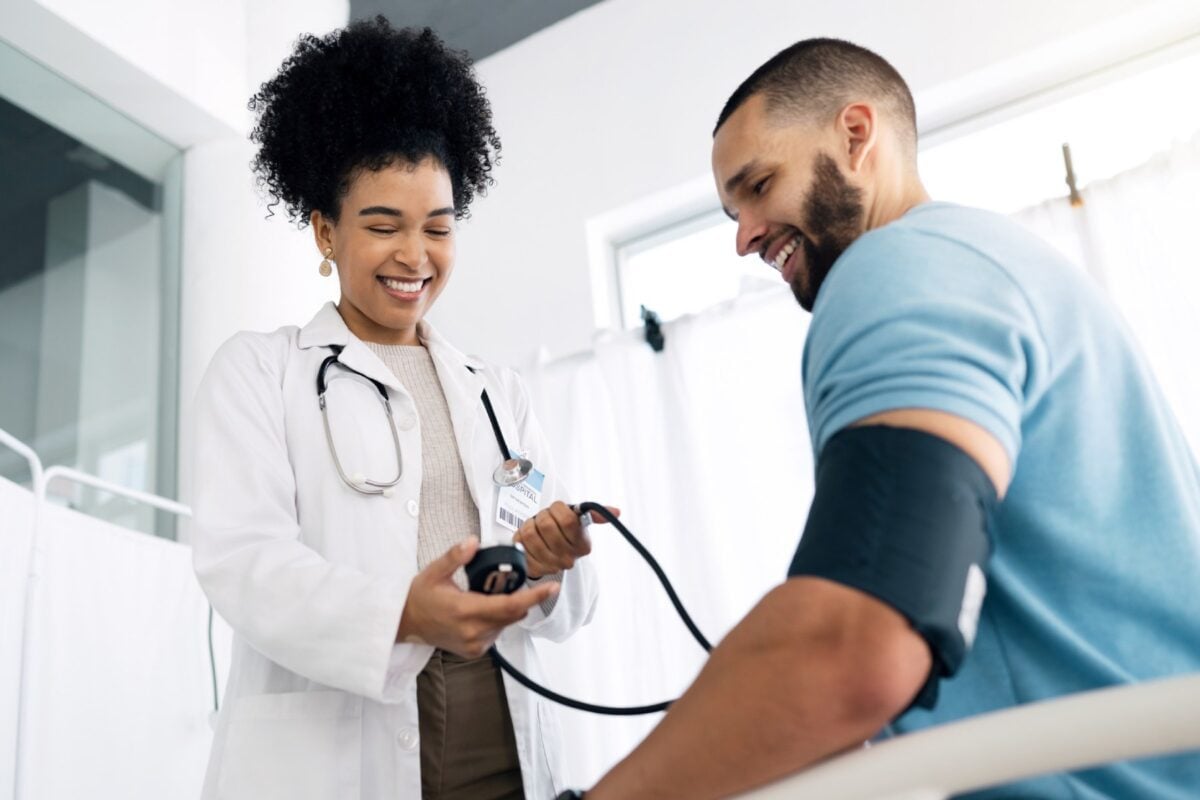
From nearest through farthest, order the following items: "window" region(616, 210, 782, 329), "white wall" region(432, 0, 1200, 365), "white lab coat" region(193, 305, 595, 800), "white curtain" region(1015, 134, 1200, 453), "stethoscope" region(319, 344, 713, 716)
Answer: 1. "stethoscope" region(319, 344, 713, 716)
2. "white lab coat" region(193, 305, 595, 800)
3. "white curtain" region(1015, 134, 1200, 453)
4. "white wall" region(432, 0, 1200, 365)
5. "window" region(616, 210, 782, 329)

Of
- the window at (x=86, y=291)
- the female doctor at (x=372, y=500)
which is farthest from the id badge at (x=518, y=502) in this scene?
the window at (x=86, y=291)

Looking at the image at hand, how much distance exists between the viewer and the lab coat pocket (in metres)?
1.14

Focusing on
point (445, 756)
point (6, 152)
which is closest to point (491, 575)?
point (445, 756)

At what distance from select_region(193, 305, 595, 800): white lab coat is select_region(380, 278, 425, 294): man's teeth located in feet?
0.28

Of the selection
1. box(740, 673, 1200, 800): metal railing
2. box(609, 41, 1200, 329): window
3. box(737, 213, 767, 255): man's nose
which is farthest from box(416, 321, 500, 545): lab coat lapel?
box(609, 41, 1200, 329): window

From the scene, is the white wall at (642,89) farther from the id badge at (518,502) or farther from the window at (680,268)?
the id badge at (518,502)

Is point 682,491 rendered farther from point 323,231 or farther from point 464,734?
point 464,734

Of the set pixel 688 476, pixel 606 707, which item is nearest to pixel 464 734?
pixel 606 707

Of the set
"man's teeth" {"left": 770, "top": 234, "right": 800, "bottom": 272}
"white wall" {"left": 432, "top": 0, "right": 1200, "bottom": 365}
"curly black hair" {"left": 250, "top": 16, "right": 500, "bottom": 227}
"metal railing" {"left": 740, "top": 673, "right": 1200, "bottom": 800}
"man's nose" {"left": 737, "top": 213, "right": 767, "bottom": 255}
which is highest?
"white wall" {"left": 432, "top": 0, "right": 1200, "bottom": 365}

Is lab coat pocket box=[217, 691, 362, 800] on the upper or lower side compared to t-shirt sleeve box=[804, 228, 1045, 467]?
lower

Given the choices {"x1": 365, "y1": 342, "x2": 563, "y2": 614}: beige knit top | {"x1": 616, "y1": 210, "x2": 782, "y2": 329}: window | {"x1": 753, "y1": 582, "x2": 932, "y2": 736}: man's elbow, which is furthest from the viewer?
{"x1": 616, "y1": 210, "x2": 782, "y2": 329}: window

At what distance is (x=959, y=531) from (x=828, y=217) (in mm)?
618

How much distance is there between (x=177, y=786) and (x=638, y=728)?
3.03ft

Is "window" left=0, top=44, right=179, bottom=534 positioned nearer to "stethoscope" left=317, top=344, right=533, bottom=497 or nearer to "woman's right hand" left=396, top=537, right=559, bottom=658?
"stethoscope" left=317, top=344, right=533, bottom=497
